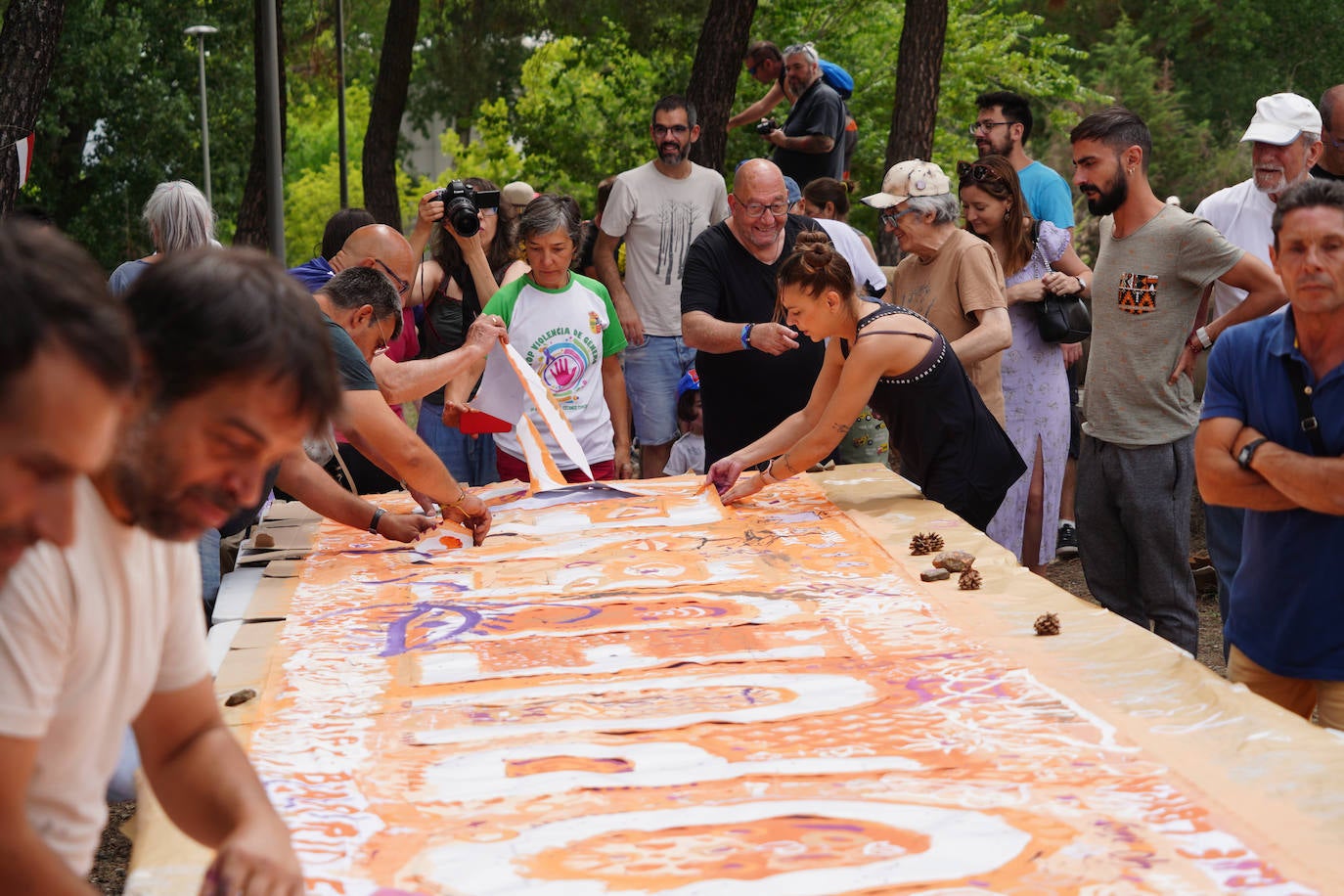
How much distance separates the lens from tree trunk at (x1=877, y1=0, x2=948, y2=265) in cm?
942

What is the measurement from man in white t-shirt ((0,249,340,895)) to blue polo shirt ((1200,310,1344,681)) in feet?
6.80

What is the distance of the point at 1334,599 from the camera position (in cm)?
272

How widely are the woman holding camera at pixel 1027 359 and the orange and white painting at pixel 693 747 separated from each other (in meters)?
1.59

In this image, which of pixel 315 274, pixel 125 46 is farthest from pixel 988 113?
pixel 125 46

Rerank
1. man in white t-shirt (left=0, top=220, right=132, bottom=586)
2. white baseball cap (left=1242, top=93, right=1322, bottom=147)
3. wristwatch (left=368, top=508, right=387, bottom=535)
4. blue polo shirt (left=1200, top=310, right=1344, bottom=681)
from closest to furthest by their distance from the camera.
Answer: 1. man in white t-shirt (left=0, top=220, right=132, bottom=586)
2. blue polo shirt (left=1200, top=310, right=1344, bottom=681)
3. wristwatch (left=368, top=508, right=387, bottom=535)
4. white baseball cap (left=1242, top=93, right=1322, bottom=147)

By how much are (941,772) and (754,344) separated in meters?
2.70

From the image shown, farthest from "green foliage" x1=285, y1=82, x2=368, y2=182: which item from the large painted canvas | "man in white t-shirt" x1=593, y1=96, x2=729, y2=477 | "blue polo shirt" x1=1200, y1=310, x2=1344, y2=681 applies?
"blue polo shirt" x1=1200, y1=310, x2=1344, y2=681

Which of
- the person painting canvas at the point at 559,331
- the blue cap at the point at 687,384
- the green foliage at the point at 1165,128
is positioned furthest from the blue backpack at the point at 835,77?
the green foliage at the point at 1165,128

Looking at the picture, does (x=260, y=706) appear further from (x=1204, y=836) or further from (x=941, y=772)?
(x=1204, y=836)

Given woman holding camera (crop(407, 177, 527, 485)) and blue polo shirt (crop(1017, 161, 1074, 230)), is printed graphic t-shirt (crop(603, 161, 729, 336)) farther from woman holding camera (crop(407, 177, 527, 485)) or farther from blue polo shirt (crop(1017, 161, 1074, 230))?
blue polo shirt (crop(1017, 161, 1074, 230))

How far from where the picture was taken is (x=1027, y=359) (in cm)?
524

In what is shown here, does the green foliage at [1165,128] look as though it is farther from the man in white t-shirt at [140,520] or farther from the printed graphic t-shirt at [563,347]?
the man in white t-shirt at [140,520]

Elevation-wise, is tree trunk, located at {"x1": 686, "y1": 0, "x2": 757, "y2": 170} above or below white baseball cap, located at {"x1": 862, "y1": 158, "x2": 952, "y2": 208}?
above

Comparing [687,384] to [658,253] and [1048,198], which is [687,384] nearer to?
[658,253]
